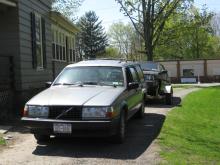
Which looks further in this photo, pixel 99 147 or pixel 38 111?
pixel 99 147

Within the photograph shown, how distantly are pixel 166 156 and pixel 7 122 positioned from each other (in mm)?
5288

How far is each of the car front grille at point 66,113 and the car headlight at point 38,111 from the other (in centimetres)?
10

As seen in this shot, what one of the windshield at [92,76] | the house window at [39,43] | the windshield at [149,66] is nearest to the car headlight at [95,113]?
the windshield at [92,76]

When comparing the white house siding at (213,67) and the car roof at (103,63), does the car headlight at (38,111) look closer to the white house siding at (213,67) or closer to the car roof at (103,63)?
the car roof at (103,63)

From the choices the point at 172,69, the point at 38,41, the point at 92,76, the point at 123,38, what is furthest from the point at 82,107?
the point at 123,38

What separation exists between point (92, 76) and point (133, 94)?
1.25 meters

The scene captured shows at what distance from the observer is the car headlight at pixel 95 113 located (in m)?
8.98

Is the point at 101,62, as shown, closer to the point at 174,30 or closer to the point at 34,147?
the point at 34,147

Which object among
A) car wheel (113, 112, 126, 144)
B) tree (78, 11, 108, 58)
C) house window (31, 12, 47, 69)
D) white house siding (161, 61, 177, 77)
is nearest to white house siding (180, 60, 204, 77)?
white house siding (161, 61, 177, 77)

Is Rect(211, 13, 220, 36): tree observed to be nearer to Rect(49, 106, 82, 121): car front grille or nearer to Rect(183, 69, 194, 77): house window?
Rect(183, 69, 194, 77): house window

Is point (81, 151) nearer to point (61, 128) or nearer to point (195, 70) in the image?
point (61, 128)

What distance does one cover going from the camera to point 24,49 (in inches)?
605

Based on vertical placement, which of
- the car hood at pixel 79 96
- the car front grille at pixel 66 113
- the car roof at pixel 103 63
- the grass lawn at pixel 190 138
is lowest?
the grass lawn at pixel 190 138

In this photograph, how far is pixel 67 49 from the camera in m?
25.5
